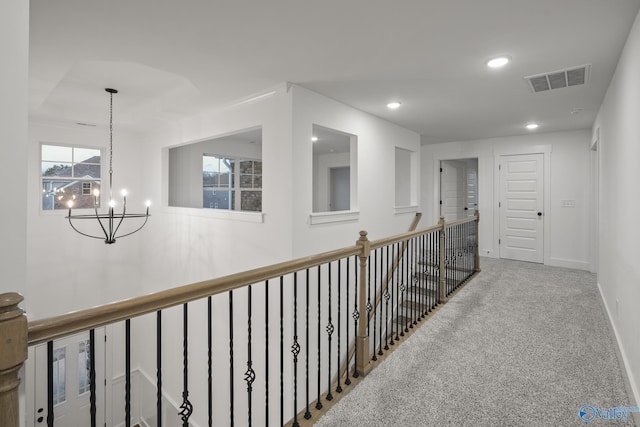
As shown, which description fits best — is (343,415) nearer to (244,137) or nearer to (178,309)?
(178,309)

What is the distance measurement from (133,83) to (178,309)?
3236 mm

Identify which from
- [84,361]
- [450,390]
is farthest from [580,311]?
[84,361]

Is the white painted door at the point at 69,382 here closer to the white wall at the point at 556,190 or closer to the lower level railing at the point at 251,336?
the lower level railing at the point at 251,336

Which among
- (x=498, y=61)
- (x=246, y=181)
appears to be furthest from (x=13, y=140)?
(x=246, y=181)

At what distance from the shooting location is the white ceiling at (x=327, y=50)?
2055 mm

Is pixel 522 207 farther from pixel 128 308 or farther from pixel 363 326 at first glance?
pixel 128 308

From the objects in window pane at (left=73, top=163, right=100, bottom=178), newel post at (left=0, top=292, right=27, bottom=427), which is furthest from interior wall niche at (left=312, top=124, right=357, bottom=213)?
newel post at (left=0, top=292, right=27, bottom=427)

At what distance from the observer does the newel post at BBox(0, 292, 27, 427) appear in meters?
0.85

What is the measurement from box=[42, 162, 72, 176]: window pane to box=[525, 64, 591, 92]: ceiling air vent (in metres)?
6.47

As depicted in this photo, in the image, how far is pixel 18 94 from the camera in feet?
3.38

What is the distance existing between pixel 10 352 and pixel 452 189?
301 inches

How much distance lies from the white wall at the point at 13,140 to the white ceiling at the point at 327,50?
1183 millimetres

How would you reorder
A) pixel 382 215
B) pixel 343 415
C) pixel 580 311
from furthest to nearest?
pixel 382 215
pixel 580 311
pixel 343 415

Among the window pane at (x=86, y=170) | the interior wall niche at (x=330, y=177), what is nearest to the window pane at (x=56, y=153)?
the window pane at (x=86, y=170)
